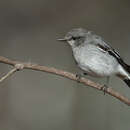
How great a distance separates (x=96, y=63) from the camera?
2699mm

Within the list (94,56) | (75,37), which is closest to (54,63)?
(75,37)

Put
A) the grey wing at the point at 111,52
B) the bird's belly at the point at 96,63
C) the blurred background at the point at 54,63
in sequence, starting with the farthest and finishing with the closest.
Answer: the blurred background at the point at 54,63
the grey wing at the point at 111,52
the bird's belly at the point at 96,63

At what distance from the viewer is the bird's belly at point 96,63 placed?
8.78 ft

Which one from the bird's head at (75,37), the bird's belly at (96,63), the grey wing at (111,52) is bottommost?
the bird's belly at (96,63)

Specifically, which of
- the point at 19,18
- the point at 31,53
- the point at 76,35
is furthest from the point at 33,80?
the point at 76,35

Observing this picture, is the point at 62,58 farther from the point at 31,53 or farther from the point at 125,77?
the point at 125,77

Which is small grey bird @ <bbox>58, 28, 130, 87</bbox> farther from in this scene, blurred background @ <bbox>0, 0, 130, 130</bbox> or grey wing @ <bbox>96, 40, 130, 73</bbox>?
blurred background @ <bbox>0, 0, 130, 130</bbox>

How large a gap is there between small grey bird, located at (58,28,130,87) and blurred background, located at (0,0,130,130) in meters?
0.89

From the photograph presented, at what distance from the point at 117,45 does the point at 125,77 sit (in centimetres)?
124

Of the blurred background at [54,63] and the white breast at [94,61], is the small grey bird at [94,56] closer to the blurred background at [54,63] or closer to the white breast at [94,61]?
the white breast at [94,61]

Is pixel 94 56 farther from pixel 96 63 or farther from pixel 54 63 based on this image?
pixel 54 63

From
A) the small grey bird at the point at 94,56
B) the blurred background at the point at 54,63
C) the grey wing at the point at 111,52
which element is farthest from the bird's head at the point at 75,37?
the blurred background at the point at 54,63

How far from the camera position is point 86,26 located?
4.14 m

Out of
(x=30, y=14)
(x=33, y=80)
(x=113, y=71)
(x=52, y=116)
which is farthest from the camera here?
(x=30, y=14)
